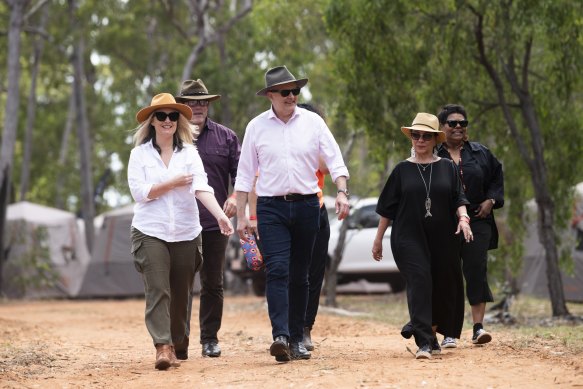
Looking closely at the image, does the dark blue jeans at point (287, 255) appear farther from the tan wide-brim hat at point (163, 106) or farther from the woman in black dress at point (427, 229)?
the tan wide-brim hat at point (163, 106)

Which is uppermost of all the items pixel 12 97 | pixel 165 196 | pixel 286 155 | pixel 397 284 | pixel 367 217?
pixel 12 97

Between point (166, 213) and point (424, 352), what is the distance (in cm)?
211

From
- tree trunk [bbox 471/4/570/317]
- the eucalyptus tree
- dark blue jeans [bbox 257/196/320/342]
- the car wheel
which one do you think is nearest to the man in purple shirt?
dark blue jeans [bbox 257/196/320/342]

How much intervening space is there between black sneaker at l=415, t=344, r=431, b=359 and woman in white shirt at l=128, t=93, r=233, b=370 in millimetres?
1642

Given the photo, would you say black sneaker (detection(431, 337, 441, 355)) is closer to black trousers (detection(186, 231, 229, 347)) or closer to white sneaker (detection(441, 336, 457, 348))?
white sneaker (detection(441, 336, 457, 348))

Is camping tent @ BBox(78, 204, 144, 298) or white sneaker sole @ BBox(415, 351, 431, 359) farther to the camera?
camping tent @ BBox(78, 204, 144, 298)

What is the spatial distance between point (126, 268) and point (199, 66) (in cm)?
592

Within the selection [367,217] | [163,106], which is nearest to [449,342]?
[163,106]

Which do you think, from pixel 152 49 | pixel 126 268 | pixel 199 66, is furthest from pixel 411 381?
pixel 152 49

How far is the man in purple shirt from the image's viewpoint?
9547 millimetres

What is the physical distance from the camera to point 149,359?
9875mm

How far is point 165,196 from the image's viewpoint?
8578 millimetres

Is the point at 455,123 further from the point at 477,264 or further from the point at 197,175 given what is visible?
the point at 197,175

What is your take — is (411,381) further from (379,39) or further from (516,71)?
(516,71)
